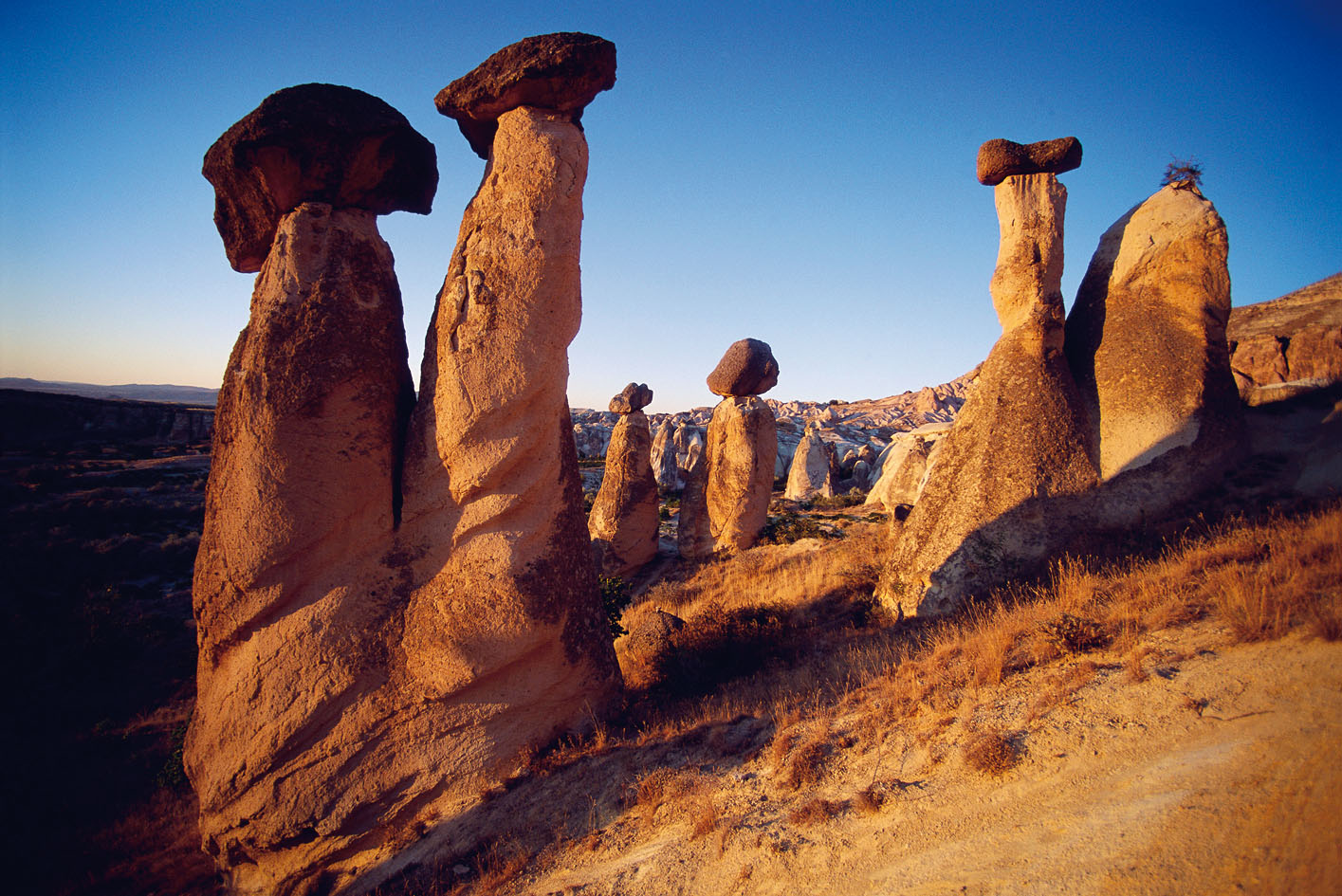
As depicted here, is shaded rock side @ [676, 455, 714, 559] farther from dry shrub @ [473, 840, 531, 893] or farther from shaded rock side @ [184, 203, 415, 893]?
dry shrub @ [473, 840, 531, 893]

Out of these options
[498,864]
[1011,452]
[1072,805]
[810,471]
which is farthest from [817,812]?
[810,471]

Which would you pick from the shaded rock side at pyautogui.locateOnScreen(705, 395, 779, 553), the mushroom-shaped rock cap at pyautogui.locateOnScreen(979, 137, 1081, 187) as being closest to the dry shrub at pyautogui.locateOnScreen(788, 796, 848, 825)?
the mushroom-shaped rock cap at pyautogui.locateOnScreen(979, 137, 1081, 187)

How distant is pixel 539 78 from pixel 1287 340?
1083 cm

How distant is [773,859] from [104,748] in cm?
830

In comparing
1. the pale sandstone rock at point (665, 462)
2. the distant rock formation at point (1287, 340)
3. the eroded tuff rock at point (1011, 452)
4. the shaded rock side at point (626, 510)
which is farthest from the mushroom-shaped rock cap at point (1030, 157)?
the pale sandstone rock at point (665, 462)

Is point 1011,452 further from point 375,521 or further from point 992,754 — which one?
point 375,521

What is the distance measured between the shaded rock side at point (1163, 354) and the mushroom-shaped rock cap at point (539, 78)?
18.8 ft

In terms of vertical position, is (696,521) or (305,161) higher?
(305,161)

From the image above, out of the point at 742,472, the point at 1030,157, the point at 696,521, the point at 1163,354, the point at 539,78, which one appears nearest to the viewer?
the point at 539,78

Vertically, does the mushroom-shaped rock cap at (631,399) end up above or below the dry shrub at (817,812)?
above

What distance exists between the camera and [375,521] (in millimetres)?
4133

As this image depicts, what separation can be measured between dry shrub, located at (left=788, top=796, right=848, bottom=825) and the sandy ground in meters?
0.02

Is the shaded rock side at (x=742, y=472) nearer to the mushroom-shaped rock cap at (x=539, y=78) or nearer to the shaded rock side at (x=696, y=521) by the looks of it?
the shaded rock side at (x=696, y=521)

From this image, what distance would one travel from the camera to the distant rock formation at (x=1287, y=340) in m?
7.62
